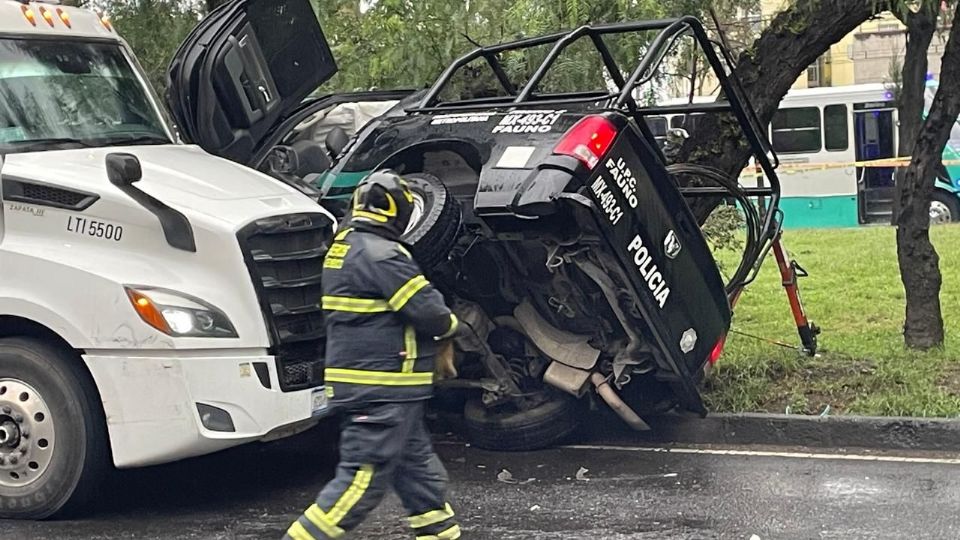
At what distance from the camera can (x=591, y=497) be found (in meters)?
6.37

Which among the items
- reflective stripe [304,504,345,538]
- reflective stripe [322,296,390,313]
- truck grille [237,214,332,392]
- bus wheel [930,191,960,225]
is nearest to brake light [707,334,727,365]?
truck grille [237,214,332,392]

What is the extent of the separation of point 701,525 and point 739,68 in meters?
4.35

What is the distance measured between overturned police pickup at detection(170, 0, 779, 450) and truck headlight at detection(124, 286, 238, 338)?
1076 mm

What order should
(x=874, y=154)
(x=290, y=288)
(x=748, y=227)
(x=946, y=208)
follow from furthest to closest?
(x=874, y=154), (x=946, y=208), (x=748, y=227), (x=290, y=288)

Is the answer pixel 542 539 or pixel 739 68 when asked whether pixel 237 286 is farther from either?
pixel 739 68

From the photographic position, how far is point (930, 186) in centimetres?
859

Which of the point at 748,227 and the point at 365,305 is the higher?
the point at 365,305

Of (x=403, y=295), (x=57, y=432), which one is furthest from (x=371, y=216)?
(x=57, y=432)

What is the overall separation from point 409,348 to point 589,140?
190cm

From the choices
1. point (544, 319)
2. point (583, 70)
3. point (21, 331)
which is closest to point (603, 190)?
point (544, 319)

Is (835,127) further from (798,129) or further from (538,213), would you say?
(538,213)

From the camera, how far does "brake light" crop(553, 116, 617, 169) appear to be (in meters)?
6.41

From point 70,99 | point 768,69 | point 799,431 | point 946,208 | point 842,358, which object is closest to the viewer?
point 70,99

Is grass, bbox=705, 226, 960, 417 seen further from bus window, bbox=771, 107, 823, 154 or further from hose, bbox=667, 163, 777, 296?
bus window, bbox=771, 107, 823, 154
